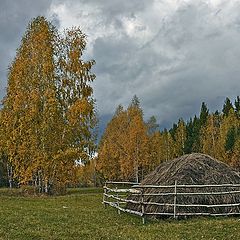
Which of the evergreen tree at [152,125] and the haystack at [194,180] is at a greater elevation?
the evergreen tree at [152,125]

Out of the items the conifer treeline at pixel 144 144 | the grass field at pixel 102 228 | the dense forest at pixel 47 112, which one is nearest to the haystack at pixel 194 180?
the grass field at pixel 102 228

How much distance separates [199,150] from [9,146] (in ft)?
199

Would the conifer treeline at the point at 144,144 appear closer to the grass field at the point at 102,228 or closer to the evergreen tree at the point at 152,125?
the evergreen tree at the point at 152,125

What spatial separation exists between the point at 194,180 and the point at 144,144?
46.9m

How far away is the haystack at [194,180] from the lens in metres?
23.5

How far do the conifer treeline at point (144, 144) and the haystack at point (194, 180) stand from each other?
4370cm

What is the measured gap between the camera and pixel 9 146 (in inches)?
1713

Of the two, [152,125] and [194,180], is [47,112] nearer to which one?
[194,180]

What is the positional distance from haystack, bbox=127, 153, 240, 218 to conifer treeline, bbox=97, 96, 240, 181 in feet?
143

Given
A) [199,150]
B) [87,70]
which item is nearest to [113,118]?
[199,150]

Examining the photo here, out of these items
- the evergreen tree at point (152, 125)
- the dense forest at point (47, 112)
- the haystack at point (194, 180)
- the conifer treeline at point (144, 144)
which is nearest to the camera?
the haystack at point (194, 180)

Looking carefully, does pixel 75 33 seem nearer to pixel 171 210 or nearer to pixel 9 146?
pixel 9 146

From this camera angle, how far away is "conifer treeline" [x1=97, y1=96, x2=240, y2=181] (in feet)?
238

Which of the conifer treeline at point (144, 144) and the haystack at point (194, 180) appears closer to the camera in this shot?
the haystack at point (194, 180)
